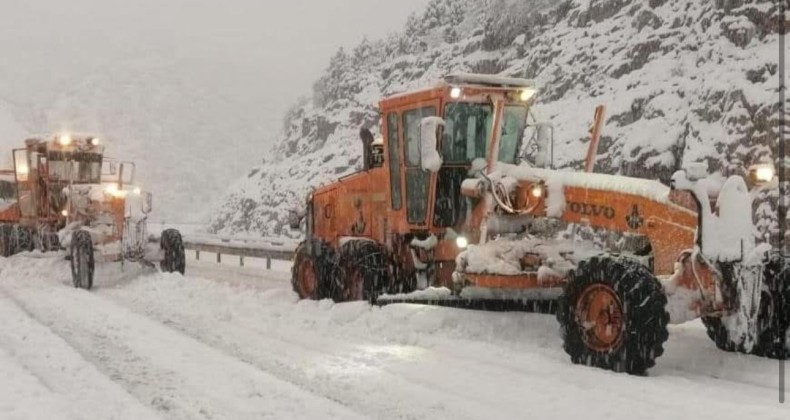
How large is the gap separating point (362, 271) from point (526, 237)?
2.57m

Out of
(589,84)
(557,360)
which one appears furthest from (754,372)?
(589,84)

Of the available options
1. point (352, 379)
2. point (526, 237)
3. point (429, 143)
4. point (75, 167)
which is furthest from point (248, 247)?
point (352, 379)

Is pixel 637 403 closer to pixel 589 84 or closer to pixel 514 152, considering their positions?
pixel 514 152

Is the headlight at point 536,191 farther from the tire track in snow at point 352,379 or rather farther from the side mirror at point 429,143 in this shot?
the tire track in snow at point 352,379

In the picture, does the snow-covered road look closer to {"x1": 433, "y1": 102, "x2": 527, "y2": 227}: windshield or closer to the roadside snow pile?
the roadside snow pile

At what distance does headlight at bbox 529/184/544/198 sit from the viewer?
27.6 feet

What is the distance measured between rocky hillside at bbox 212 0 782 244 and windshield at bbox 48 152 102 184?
35.9 ft

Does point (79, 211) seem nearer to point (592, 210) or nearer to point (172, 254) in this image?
point (172, 254)

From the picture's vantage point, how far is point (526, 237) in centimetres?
881

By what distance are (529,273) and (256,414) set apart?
3.67 metres

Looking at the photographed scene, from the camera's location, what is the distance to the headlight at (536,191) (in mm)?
8414

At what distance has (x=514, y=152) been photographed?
1045 cm

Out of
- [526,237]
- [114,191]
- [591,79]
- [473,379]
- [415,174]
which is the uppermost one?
[591,79]

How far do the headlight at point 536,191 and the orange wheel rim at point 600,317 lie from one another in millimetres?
1507
